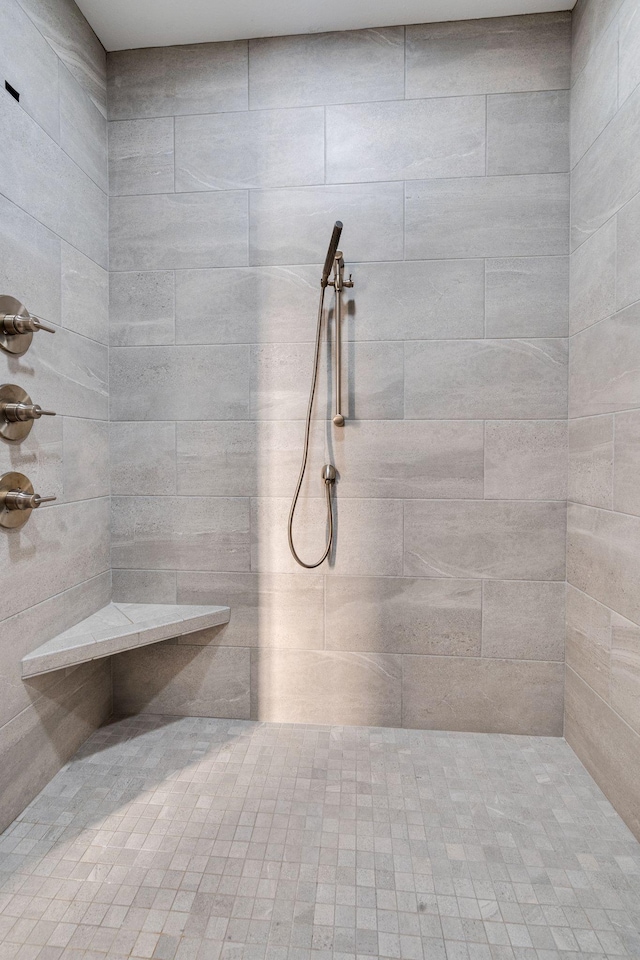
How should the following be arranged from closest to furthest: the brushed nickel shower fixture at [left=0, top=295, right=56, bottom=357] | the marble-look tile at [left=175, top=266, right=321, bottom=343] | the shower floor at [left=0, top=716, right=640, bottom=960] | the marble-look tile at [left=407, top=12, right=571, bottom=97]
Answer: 1. the shower floor at [left=0, top=716, right=640, bottom=960]
2. the brushed nickel shower fixture at [left=0, top=295, right=56, bottom=357]
3. the marble-look tile at [left=407, top=12, right=571, bottom=97]
4. the marble-look tile at [left=175, top=266, right=321, bottom=343]

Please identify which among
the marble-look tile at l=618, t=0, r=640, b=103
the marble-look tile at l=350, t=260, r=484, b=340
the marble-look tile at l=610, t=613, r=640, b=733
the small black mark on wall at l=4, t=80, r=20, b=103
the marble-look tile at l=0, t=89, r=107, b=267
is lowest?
the marble-look tile at l=610, t=613, r=640, b=733

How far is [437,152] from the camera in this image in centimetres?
183

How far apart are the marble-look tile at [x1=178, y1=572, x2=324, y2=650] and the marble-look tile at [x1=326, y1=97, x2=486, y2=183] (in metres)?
1.51

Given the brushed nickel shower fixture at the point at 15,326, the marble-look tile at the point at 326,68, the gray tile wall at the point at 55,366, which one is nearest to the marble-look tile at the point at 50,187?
the gray tile wall at the point at 55,366

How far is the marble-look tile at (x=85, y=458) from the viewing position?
173 centimetres

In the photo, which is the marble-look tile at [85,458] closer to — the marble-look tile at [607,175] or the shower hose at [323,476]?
the shower hose at [323,476]

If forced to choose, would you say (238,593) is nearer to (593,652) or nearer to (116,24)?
(593,652)

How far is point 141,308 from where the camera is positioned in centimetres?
195

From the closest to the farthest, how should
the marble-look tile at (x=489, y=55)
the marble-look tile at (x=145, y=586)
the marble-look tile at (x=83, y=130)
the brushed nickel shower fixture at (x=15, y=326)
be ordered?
the brushed nickel shower fixture at (x=15, y=326), the marble-look tile at (x=83, y=130), the marble-look tile at (x=489, y=55), the marble-look tile at (x=145, y=586)

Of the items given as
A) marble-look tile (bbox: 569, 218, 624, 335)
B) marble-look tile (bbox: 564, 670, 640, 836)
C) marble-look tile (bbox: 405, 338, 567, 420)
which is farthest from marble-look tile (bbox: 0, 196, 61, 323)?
marble-look tile (bbox: 564, 670, 640, 836)

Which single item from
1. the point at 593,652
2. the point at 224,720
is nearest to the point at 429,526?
the point at 593,652

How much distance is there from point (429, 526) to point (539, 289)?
3.06 ft

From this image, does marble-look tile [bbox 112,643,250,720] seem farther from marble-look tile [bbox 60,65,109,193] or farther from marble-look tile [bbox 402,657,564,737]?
marble-look tile [bbox 60,65,109,193]

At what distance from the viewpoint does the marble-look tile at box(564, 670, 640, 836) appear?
1430 millimetres
